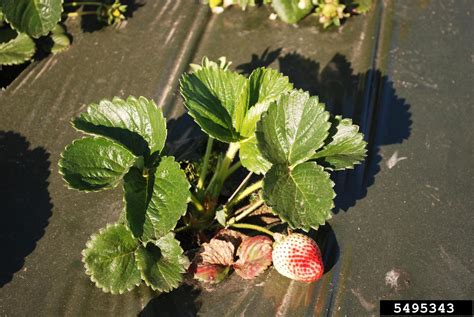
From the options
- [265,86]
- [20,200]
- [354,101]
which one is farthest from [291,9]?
[20,200]

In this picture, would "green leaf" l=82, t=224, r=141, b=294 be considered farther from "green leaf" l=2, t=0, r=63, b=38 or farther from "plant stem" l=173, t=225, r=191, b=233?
"green leaf" l=2, t=0, r=63, b=38

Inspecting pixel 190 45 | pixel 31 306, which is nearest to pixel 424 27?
pixel 190 45

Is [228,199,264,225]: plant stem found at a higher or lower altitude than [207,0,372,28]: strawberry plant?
lower

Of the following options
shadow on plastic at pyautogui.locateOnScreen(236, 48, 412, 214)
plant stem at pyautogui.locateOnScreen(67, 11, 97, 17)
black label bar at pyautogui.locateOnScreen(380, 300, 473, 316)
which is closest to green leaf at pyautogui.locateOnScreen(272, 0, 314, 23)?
shadow on plastic at pyautogui.locateOnScreen(236, 48, 412, 214)

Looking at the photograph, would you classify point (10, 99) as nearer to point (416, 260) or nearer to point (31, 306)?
point (31, 306)

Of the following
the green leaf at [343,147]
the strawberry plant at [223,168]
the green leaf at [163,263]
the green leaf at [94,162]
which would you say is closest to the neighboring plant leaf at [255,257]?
the strawberry plant at [223,168]

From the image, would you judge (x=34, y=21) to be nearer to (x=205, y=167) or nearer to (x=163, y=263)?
(x=205, y=167)
